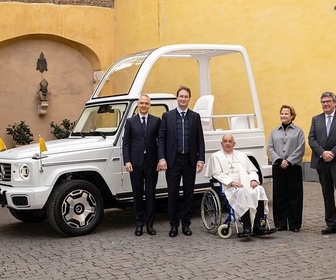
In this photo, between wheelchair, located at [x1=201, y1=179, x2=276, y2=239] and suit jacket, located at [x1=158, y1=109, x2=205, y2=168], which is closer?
wheelchair, located at [x1=201, y1=179, x2=276, y2=239]

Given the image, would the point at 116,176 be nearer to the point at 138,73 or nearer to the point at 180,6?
the point at 138,73

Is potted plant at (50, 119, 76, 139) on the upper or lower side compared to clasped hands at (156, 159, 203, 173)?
→ upper

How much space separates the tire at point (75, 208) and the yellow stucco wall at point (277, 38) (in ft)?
20.0

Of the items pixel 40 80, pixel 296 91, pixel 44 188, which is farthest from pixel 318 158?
pixel 40 80

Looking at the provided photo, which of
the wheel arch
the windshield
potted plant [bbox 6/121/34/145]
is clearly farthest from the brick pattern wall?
the wheel arch

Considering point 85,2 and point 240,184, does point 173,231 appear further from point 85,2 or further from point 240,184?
point 85,2

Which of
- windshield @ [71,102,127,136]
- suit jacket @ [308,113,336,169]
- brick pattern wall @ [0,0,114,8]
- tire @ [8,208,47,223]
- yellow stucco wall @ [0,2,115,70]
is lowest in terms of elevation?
tire @ [8,208,47,223]

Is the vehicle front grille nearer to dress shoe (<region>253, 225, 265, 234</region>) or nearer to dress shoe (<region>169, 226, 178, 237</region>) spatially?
dress shoe (<region>169, 226, 178, 237</region>)

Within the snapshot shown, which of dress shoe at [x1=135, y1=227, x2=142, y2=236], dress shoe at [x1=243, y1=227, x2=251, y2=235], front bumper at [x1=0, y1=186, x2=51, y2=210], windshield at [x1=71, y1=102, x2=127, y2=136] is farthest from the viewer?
windshield at [x1=71, y1=102, x2=127, y2=136]

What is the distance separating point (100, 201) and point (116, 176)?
448 millimetres

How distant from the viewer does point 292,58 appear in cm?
1230

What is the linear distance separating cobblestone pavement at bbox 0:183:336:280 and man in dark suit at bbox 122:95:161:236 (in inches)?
13.4

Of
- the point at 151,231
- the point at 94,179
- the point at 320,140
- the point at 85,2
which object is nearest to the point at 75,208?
the point at 94,179

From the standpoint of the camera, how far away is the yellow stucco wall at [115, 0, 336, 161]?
38.9 feet
